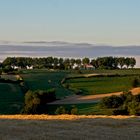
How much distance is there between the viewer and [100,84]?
13062 centimetres

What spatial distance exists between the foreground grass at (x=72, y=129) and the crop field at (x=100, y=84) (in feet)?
272

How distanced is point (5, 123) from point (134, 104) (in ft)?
121

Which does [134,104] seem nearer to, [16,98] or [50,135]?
[16,98]

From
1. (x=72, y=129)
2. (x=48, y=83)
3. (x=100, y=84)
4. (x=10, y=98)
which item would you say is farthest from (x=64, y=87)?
(x=72, y=129)

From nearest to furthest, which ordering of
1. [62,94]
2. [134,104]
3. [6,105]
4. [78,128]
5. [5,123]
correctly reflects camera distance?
[78,128] → [5,123] → [134,104] → [6,105] → [62,94]

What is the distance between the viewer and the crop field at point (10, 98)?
7750cm

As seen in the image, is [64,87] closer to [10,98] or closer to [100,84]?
[100,84]

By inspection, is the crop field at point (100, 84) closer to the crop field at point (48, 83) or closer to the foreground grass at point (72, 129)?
the crop field at point (48, 83)

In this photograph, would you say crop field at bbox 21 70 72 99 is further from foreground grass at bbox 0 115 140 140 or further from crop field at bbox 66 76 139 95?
foreground grass at bbox 0 115 140 140

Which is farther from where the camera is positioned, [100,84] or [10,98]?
[100,84]

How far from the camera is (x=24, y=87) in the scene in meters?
112

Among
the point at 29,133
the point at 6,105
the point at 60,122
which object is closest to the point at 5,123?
the point at 60,122

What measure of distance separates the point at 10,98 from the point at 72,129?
66.5 metres

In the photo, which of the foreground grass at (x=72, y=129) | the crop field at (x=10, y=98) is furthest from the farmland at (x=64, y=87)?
the foreground grass at (x=72, y=129)
